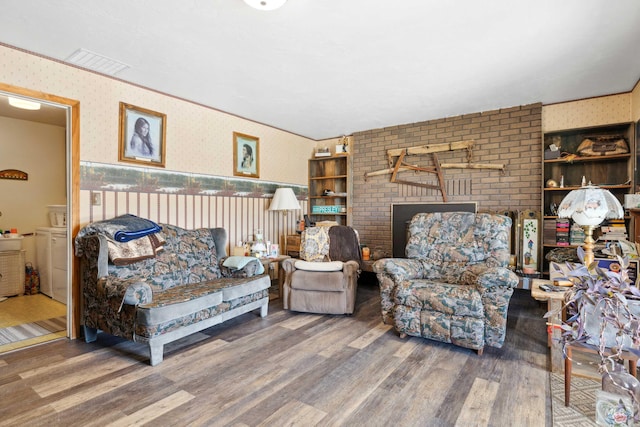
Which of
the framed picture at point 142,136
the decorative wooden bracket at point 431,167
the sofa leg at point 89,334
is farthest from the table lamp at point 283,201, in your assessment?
the sofa leg at point 89,334

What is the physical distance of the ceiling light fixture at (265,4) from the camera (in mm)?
2049

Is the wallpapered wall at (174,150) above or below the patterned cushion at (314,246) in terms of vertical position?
above

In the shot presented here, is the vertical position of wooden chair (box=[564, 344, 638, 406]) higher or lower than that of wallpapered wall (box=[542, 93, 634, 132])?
lower

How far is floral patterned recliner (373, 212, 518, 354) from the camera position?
2.62m

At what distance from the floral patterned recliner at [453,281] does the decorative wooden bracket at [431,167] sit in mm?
1491

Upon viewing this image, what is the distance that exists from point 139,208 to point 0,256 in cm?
247

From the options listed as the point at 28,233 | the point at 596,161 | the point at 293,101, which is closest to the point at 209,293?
the point at 293,101

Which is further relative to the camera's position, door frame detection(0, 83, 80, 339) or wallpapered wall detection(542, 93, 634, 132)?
wallpapered wall detection(542, 93, 634, 132)

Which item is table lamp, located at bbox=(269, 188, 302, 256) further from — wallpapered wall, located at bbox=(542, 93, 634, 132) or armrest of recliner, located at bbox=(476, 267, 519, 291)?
wallpapered wall, located at bbox=(542, 93, 634, 132)

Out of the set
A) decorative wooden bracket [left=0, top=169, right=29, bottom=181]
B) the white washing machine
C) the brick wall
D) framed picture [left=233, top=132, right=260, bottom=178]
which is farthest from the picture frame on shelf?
decorative wooden bracket [left=0, top=169, right=29, bottom=181]

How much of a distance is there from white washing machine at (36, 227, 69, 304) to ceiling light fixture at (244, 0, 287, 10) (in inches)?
144

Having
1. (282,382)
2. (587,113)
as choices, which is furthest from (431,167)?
(282,382)

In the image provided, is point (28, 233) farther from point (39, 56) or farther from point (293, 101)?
point (293, 101)

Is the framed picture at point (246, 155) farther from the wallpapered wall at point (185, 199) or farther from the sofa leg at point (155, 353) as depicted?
the sofa leg at point (155, 353)
